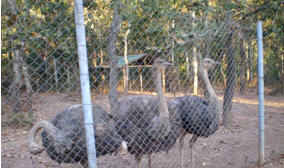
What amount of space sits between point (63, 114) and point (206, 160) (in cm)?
281

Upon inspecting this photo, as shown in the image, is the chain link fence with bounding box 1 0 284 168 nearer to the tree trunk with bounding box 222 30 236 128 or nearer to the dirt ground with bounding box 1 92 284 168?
the dirt ground with bounding box 1 92 284 168

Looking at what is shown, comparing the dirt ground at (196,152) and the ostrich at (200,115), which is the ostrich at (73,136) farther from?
the ostrich at (200,115)

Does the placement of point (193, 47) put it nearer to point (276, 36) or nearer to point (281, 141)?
point (276, 36)

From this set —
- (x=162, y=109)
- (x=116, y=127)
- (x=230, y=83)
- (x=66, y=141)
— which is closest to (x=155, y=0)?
(x=162, y=109)

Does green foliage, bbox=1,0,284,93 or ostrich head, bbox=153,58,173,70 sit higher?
green foliage, bbox=1,0,284,93

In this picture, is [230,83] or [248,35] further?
[230,83]

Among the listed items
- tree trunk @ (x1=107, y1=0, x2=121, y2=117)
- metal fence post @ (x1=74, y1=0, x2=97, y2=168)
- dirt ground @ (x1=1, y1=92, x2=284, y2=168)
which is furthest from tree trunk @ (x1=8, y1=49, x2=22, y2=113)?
tree trunk @ (x1=107, y1=0, x2=121, y2=117)

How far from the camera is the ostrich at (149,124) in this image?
320cm

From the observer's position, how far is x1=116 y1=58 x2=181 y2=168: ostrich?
3203 mm

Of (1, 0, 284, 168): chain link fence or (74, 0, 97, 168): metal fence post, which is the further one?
(1, 0, 284, 168): chain link fence

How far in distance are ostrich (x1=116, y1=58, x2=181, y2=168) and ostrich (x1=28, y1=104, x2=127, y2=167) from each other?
269mm

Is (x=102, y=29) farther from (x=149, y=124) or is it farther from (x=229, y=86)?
(x=229, y=86)

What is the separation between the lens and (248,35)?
4.14m

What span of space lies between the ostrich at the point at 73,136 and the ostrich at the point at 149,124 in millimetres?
269
